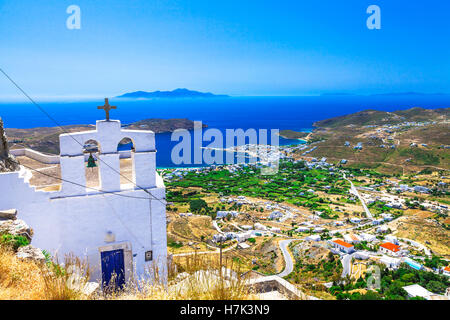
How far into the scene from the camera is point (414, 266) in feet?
65.1

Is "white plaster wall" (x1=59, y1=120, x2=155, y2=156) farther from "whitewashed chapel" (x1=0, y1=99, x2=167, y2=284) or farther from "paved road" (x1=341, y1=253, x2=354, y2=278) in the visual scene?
"paved road" (x1=341, y1=253, x2=354, y2=278)

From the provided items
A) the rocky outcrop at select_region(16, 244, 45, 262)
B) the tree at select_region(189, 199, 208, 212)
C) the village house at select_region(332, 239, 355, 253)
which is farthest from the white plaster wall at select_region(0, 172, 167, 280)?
the tree at select_region(189, 199, 208, 212)

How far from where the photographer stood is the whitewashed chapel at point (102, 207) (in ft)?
15.6

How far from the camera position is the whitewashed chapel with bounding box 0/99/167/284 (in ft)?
15.6

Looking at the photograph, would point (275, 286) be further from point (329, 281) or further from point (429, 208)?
point (429, 208)

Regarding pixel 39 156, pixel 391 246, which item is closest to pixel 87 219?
pixel 39 156

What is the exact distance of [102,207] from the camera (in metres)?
5.02

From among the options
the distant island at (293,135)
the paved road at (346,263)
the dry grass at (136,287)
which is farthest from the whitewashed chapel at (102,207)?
the distant island at (293,135)

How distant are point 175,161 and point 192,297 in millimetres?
64394

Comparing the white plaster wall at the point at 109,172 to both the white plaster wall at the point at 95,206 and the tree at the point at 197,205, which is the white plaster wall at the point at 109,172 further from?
the tree at the point at 197,205

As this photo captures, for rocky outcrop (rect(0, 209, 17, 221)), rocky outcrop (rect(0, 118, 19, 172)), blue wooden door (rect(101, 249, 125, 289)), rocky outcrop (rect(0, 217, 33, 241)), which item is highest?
rocky outcrop (rect(0, 118, 19, 172))

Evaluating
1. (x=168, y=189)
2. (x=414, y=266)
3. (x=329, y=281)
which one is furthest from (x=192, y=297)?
(x=168, y=189)

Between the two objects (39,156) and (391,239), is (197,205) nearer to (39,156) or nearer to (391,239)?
(391,239)

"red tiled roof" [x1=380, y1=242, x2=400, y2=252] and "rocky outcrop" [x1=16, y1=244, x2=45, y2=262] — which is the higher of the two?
"rocky outcrop" [x1=16, y1=244, x2=45, y2=262]
